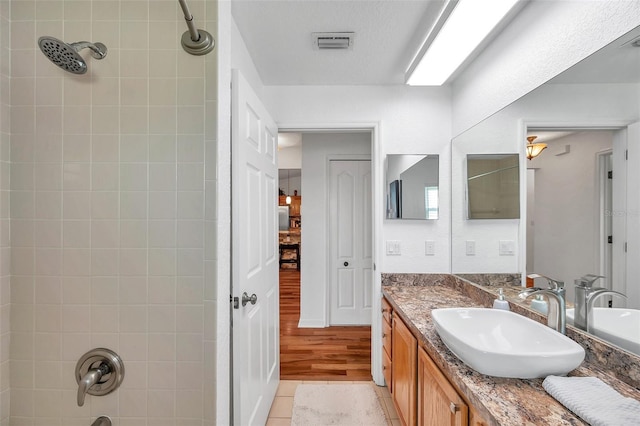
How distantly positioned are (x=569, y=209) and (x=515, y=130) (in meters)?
0.52

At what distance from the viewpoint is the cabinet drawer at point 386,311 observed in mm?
1934

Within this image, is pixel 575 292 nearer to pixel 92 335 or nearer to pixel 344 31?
pixel 344 31

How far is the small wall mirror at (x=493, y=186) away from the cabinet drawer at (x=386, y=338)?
3.31 feet

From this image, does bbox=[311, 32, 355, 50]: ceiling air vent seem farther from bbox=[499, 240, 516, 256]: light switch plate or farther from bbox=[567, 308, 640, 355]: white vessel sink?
bbox=[567, 308, 640, 355]: white vessel sink

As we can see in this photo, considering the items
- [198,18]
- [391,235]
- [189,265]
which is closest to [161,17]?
[198,18]

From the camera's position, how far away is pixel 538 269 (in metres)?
1.38

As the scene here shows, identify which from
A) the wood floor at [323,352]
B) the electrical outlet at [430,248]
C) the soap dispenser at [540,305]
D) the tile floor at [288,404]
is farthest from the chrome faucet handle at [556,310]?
the wood floor at [323,352]

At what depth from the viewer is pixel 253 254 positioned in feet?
4.95

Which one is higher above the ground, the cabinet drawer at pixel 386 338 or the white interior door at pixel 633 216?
the white interior door at pixel 633 216

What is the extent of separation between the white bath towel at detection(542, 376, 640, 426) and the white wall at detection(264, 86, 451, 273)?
1.37 m

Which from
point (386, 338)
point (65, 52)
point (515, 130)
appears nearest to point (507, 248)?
point (515, 130)

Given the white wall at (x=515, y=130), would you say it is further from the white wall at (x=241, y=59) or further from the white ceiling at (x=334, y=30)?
the white wall at (x=241, y=59)

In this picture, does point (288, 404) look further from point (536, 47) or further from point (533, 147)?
point (536, 47)

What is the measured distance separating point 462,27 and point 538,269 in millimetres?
1310
